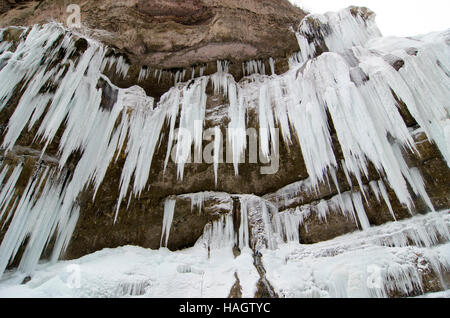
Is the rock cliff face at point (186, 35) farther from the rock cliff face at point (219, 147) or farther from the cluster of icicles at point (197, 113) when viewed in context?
the cluster of icicles at point (197, 113)

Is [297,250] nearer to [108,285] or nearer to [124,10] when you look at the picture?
[108,285]

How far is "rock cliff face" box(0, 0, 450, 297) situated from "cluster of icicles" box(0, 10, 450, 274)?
0.09ft

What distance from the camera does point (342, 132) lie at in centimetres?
586

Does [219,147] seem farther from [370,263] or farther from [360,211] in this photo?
[370,263]

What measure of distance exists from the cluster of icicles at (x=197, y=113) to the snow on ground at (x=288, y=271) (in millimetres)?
668

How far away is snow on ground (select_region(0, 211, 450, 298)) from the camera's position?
178 inches

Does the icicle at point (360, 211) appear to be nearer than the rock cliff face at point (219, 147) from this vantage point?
No

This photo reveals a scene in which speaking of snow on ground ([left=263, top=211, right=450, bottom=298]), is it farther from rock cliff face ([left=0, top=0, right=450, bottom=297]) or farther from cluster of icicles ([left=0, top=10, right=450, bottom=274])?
cluster of icicles ([left=0, top=10, right=450, bottom=274])

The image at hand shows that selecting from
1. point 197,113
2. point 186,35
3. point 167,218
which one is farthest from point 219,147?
point 186,35

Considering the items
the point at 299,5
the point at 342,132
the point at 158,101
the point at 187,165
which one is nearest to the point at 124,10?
the point at 158,101

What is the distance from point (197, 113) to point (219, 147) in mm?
1228

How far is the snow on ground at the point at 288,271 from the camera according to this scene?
14.8 ft

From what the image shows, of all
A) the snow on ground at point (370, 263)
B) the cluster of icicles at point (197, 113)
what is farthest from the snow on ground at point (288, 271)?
the cluster of icicles at point (197, 113)
